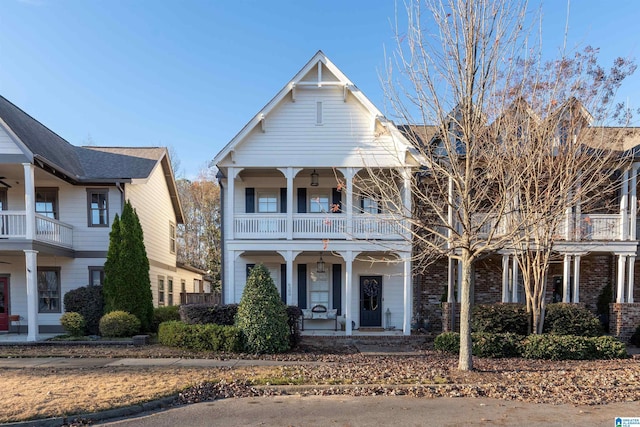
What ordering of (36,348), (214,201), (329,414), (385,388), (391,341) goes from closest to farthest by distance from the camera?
(329,414)
(385,388)
(36,348)
(391,341)
(214,201)

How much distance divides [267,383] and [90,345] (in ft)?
25.2

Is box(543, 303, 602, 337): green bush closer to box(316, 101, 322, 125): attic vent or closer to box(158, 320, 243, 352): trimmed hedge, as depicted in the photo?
box(158, 320, 243, 352): trimmed hedge

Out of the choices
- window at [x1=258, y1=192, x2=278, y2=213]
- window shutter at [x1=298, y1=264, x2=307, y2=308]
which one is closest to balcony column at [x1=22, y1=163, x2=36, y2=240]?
window at [x1=258, y1=192, x2=278, y2=213]

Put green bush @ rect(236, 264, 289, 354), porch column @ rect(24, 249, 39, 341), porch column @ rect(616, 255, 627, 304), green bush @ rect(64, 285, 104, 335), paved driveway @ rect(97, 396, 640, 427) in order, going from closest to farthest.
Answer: paved driveway @ rect(97, 396, 640, 427)
green bush @ rect(236, 264, 289, 354)
porch column @ rect(24, 249, 39, 341)
porch column @ rect(616, 255, 627, 304)
green bush @ rect(64, 285, 104, 335)

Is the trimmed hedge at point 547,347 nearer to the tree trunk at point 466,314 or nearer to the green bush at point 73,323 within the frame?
the tree trunk at point 466,314

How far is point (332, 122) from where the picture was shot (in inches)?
520

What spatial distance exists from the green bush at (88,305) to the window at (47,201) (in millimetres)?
3543

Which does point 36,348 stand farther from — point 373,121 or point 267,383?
point 373,121

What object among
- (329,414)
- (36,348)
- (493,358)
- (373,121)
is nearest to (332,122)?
(373,121)

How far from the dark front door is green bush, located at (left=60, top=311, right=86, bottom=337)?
10192mm

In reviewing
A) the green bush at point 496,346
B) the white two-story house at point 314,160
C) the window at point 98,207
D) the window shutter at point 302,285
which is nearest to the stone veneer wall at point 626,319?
the green bush at point 496,346

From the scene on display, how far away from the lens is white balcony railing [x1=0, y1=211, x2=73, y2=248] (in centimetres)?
1246

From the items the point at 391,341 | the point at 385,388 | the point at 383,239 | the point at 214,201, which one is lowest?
the point at 391,341

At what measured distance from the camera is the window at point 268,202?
14766 mm
